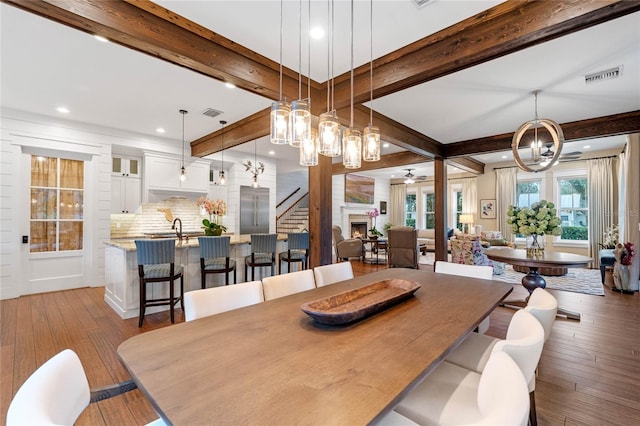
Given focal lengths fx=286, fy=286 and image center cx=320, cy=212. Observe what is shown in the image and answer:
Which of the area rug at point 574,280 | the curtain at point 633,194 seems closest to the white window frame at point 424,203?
the area rug at point 574,280

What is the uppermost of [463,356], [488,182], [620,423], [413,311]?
[488,182]

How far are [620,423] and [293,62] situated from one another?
12.2 ft

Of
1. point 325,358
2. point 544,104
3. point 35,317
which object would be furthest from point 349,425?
point 544,104

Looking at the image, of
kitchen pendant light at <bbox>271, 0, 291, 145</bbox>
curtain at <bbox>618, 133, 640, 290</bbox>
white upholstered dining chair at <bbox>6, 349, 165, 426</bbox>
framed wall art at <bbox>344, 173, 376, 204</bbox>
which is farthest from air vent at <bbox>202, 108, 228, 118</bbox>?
curtain at <bbox>618, 133, 640, 290</bbox>

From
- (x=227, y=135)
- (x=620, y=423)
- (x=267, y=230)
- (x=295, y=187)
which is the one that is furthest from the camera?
(x=295, y=187)

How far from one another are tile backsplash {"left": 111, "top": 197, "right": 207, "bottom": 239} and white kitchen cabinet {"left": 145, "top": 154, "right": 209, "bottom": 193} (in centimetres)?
48

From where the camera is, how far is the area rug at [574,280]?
16.2ft

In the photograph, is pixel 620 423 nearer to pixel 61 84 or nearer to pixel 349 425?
pixel 349 425

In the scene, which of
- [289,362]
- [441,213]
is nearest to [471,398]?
[289,362]

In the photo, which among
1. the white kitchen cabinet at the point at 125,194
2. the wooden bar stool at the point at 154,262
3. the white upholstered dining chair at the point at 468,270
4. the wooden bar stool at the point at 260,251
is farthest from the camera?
the white kitchen cabinet at the point at 125,194

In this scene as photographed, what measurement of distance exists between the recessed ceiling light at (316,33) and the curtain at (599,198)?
8.23 metres

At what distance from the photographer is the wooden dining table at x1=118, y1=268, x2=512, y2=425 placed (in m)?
0.81

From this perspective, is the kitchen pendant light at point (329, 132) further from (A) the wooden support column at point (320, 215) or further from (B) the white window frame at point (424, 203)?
(B) the white window frame at point (424, 203)

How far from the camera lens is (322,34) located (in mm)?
2406
